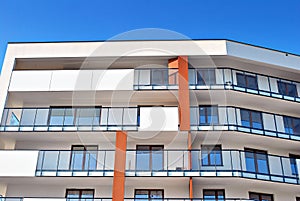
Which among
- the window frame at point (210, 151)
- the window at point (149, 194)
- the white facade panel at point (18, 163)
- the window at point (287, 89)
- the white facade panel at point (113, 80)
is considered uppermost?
the window at point (287, 89)

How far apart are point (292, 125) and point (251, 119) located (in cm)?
221

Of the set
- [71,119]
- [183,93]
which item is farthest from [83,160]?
[183,93]

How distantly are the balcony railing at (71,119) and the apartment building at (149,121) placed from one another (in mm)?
45

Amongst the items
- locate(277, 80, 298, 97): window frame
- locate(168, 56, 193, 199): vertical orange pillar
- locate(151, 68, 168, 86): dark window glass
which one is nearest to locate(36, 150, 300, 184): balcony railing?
locate(168, 56, 193, 199): vertical orange pillar

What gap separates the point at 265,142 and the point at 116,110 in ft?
21.8

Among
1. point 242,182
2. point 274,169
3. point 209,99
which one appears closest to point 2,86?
point 209,99

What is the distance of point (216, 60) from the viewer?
17000 mm

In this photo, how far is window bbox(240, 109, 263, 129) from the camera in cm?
1570

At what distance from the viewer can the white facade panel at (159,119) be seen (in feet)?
48.1

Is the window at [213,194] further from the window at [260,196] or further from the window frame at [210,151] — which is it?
the window at [260,196]

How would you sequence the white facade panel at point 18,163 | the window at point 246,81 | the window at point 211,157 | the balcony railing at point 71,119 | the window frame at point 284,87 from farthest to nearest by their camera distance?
the window frame at point 284,87
the window at point 246,81
the balcony railing at point 71,119
the window at point 211,157
the white facade panel at point 18,163

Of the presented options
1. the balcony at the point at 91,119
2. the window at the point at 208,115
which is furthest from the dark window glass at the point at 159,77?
the window at the point at 208,115

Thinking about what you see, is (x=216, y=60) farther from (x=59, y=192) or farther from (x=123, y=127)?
(x=59, y=192)

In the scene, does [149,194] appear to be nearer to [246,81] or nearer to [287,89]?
[246,81]
